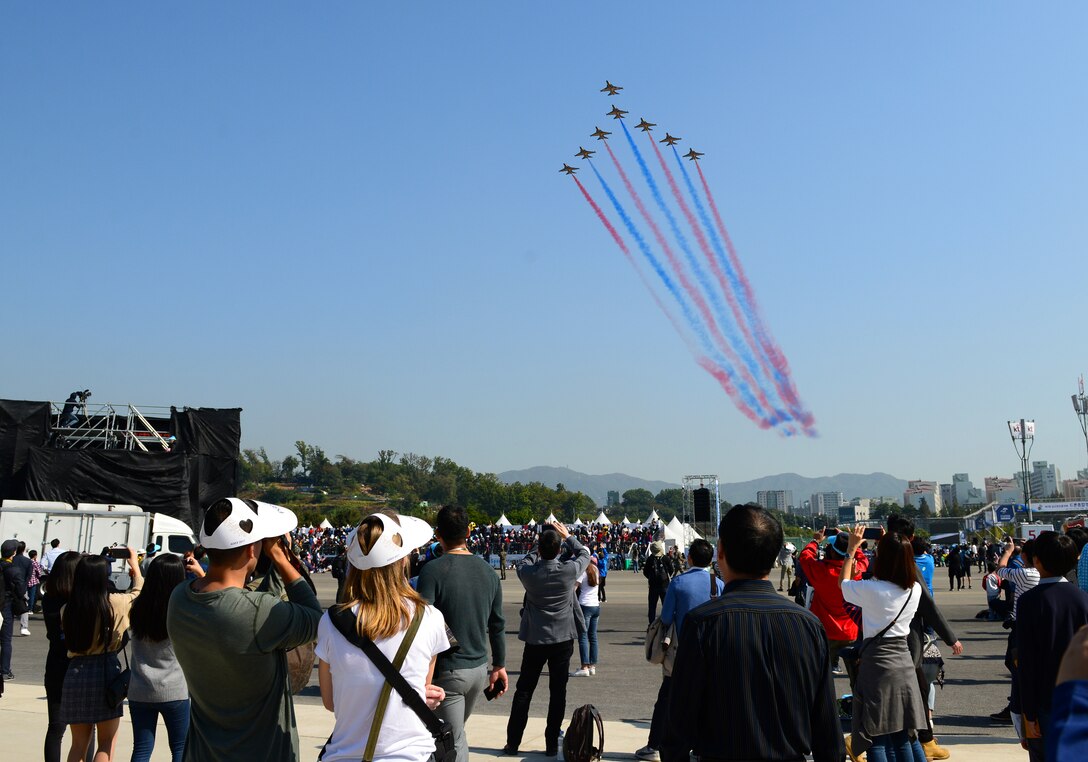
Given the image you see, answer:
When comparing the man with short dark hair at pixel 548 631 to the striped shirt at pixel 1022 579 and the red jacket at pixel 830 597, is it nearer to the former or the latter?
the red jacket at pixel 830 597

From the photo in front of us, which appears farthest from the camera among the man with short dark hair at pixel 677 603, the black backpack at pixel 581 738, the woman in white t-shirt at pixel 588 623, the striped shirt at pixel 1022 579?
the woman in white t-shirt at pixel 588 623

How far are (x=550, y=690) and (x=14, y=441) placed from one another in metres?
28.6

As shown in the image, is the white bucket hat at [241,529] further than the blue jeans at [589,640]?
No

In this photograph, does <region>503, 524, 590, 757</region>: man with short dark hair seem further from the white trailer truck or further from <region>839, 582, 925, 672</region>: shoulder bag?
the white trailer truck

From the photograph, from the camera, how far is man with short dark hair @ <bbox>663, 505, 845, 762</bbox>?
3006mm

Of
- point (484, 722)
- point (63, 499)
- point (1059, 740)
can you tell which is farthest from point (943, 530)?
point (1059, 740)

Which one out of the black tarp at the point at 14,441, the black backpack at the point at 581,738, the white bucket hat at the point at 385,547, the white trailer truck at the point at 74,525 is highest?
the black tarp at the point at 14,441

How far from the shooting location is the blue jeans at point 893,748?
5.38 m

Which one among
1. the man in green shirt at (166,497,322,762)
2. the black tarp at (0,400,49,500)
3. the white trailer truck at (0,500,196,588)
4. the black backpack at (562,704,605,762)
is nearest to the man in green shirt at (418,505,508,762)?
the black backpack at (562,704,605,762)

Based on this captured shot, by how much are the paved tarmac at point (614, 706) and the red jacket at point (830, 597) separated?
1269 millimetres

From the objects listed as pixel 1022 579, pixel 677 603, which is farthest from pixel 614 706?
pixel 1022 579

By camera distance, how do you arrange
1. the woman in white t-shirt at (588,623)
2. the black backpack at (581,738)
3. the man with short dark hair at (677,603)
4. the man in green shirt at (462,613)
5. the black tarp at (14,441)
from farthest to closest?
the black tarp at (14,441) → the woman in white t-shirt at (588,623) → the man with short dark hair at (677,603) → the black backpack at (581,738) → the man in green shirt at (462,613)

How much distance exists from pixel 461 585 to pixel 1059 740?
4.32 m

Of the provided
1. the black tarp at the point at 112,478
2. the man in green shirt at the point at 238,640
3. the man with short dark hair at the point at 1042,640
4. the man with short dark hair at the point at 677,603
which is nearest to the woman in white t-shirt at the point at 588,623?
the man with short dark hair at the point at 677,603
